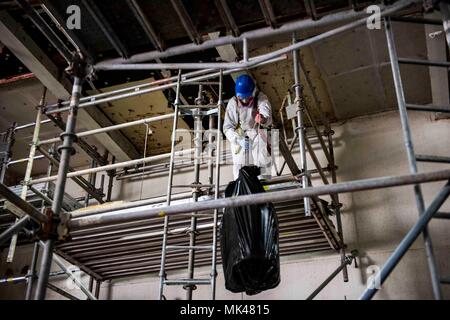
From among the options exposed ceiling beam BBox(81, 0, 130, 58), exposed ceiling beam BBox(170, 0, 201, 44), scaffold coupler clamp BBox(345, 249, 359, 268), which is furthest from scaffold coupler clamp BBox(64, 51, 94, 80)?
scaffold coupler clamp BBox(345, 249, 359, 268)

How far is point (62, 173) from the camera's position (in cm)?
425

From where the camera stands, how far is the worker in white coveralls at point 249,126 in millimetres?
6207

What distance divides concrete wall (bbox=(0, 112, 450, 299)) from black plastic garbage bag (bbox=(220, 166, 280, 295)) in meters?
1.93

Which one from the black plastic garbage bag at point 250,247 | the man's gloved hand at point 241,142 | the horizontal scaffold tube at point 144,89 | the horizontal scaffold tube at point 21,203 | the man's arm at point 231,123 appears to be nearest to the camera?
the horizontal scaffold tube at point 21,203

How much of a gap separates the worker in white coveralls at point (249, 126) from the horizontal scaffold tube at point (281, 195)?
2303mm

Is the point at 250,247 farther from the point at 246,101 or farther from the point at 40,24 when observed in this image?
the point at 40,24

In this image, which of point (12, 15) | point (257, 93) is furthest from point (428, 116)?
point (12, 15)

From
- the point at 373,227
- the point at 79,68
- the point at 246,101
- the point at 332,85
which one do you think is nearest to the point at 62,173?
the point at 79,68

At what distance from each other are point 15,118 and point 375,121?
19.0 feet

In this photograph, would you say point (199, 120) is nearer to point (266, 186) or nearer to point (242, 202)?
point (266, 186)

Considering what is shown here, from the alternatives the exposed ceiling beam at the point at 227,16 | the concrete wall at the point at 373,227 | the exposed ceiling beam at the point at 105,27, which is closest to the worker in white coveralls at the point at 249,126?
the exposed ceiling beam at the point at 227,16

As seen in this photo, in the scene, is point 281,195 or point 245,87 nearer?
point 281,195

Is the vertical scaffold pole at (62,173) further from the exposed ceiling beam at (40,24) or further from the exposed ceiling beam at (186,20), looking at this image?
the exposed ceiling beam at (186,20)

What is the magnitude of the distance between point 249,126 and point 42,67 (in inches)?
118
